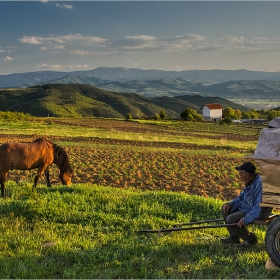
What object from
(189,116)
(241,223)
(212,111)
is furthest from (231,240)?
(212,111)

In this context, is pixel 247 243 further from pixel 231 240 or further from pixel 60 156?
pixel 60 156

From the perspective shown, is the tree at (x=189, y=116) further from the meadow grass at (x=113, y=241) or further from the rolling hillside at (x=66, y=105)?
the meadow grass at (x=113, y=241)

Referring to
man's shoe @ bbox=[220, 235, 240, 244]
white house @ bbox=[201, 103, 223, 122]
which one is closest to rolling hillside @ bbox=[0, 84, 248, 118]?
white house @ bbox=[201, 103, 223, 122]

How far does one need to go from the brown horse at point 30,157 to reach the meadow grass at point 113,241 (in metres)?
1.33

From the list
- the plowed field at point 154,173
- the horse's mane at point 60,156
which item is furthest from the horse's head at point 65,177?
the plowed field at point 154,173

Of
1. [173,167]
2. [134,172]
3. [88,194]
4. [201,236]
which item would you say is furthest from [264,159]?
[173,167]

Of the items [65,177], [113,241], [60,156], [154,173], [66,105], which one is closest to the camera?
[113,241]

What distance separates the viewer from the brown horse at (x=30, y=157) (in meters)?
10.0

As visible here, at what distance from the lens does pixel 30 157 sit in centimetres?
1046

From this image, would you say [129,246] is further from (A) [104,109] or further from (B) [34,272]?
(A) [104,109]

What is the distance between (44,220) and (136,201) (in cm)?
254

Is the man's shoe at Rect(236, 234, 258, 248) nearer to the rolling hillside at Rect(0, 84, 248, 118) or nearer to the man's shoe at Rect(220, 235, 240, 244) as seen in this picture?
the man's shoe at Rect(220, 235, 240, 244)

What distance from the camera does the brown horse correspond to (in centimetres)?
1002

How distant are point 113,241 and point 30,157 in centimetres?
538
